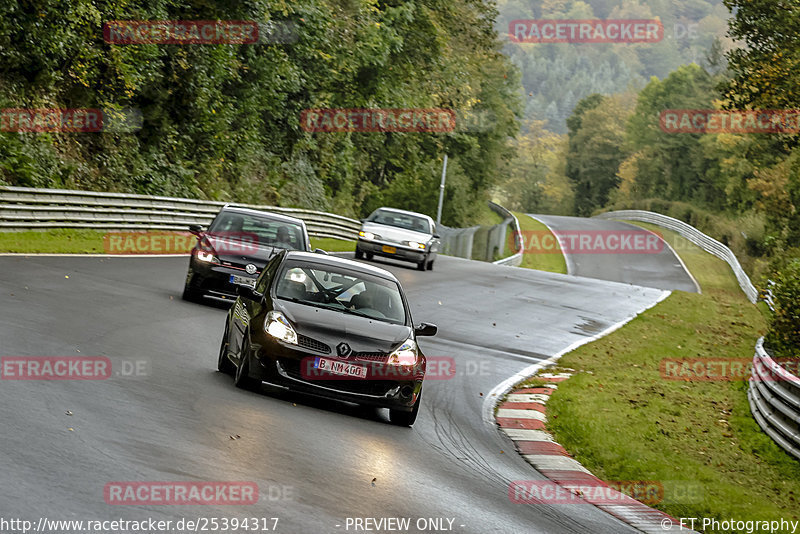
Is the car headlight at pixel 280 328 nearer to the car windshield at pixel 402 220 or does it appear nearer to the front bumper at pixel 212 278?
the front bumper at pixel 212 278

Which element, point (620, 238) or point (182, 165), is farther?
point (620, 238)

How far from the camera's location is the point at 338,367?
1000 cm

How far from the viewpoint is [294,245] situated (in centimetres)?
1800

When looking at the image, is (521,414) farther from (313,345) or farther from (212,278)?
(212,278)

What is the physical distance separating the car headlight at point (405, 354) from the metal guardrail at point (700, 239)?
34837 mm

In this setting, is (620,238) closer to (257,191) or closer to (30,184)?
(257,191)

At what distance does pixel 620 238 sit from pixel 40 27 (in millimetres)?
53004

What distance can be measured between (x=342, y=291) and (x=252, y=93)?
3260 centimetres

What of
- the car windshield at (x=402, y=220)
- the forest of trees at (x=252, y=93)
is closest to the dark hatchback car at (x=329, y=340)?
the forest of trees at (x=252, y=93)

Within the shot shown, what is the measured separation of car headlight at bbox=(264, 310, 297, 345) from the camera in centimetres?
1006

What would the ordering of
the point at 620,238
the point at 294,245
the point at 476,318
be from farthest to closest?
the point at 620,238
the point at 476,318
the point at 294,245

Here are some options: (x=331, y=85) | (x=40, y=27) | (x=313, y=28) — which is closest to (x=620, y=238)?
(x=331, y=85)

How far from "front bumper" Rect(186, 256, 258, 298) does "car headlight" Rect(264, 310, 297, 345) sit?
20.9 feet
